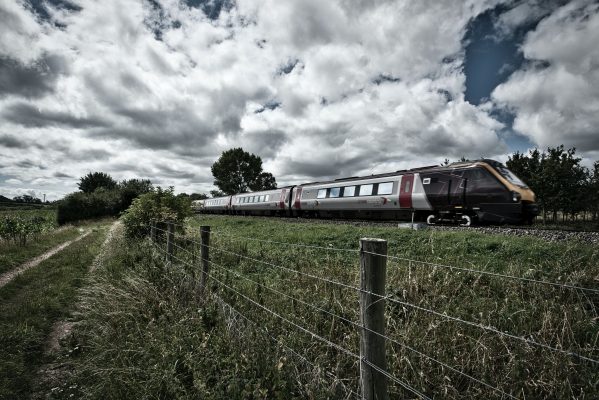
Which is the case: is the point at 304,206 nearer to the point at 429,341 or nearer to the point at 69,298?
the point at 69,298

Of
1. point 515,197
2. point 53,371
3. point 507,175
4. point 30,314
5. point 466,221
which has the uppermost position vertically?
point 507,175

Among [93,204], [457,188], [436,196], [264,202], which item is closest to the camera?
[457,188]

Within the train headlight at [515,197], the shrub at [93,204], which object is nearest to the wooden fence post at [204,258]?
the train headlight at [515,197]

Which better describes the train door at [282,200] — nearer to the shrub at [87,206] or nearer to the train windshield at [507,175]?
the train windshield at [507,175]

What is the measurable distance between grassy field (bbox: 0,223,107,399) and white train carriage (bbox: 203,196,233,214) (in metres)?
25.5

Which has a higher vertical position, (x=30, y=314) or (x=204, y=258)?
(x=204, y=258)

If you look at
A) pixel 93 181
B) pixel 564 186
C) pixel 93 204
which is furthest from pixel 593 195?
pixel 93 181

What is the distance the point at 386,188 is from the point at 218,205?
86.1 ft

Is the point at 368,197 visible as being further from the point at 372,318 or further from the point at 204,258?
the point at 372,318

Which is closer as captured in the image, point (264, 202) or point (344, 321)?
point (344, 321)

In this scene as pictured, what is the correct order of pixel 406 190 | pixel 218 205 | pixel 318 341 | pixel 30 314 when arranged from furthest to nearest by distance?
pixel 218 205, pixel 406 190, pixel 30 314, pixel 318 341

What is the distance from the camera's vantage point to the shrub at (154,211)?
9.82 metres

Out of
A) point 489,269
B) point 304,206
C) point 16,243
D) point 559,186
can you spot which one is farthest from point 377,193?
point 559,186

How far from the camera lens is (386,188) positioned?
1489 centimetres
